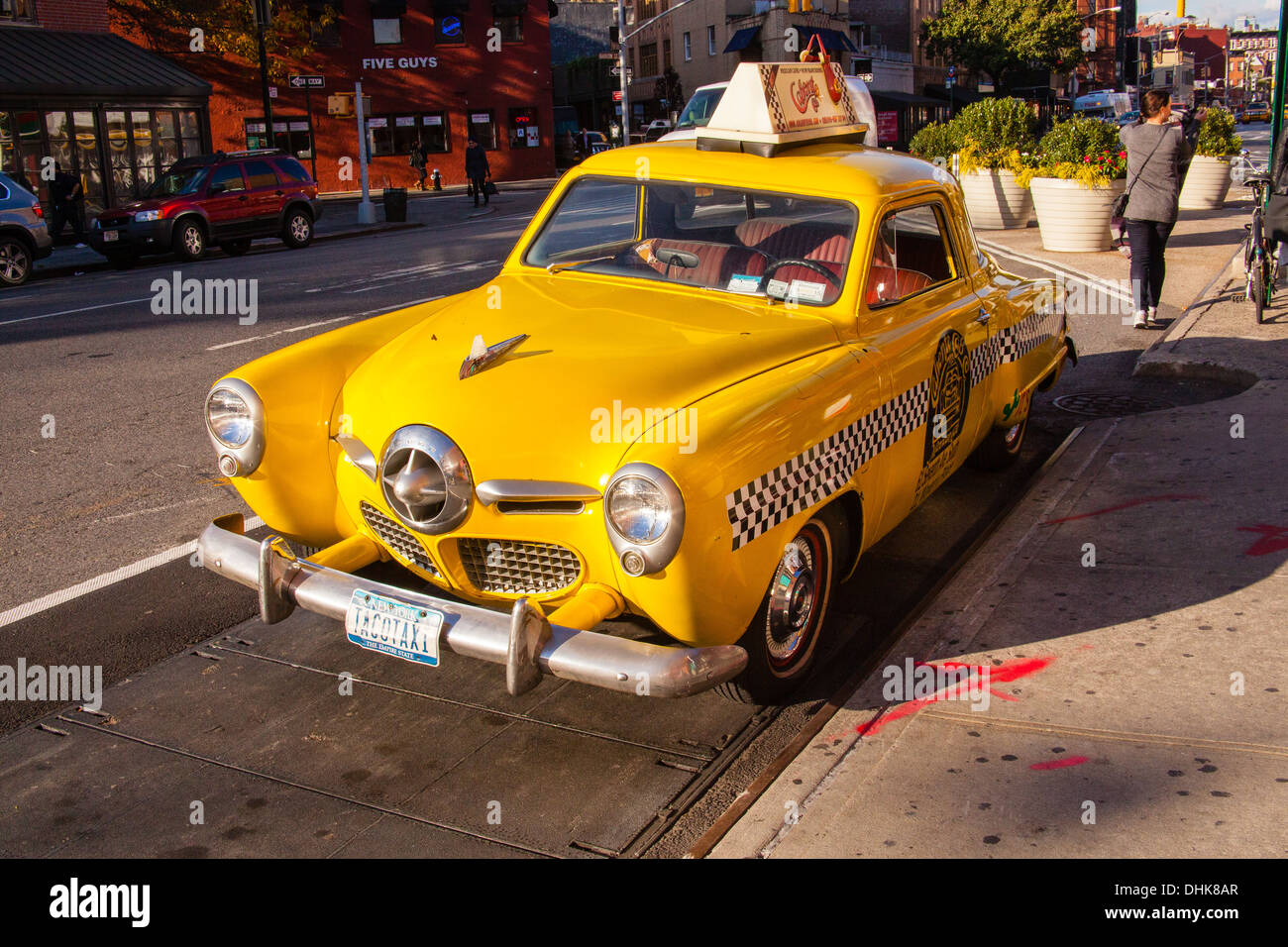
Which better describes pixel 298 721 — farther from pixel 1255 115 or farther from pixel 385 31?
pixel 1255 115

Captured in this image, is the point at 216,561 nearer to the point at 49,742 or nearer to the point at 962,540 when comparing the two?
the point at 49,742

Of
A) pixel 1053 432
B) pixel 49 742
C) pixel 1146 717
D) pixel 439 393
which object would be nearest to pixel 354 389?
pixel 439 393

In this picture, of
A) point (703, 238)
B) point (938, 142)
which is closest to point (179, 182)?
point (938, 142)

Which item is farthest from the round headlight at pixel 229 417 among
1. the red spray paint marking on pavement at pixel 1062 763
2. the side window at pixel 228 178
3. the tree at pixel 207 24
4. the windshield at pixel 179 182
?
the tree at pixel 207 24

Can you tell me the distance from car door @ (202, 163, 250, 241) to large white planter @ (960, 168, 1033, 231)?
1253 centimetres

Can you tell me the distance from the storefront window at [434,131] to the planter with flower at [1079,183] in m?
35.1

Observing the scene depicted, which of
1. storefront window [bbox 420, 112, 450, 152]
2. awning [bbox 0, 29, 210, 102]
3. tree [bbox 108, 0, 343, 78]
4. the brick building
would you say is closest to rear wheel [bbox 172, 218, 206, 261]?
awning [bbox 0, 29, 210, 102]

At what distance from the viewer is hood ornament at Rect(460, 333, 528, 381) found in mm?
4090

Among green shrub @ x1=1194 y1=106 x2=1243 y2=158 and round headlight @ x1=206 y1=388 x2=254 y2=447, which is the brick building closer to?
green shrub @ x1=1194 y1=106 x2=1243 y2=158

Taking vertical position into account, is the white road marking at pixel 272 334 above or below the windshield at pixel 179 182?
below

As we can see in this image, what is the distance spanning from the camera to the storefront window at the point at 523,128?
1903 inches

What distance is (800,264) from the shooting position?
4.78 metres

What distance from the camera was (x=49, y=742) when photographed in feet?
13.1

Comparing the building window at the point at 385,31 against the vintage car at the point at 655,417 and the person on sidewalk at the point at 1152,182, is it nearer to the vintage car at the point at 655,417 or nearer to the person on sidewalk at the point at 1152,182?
the person on sidewalk at the point at 1152,182
